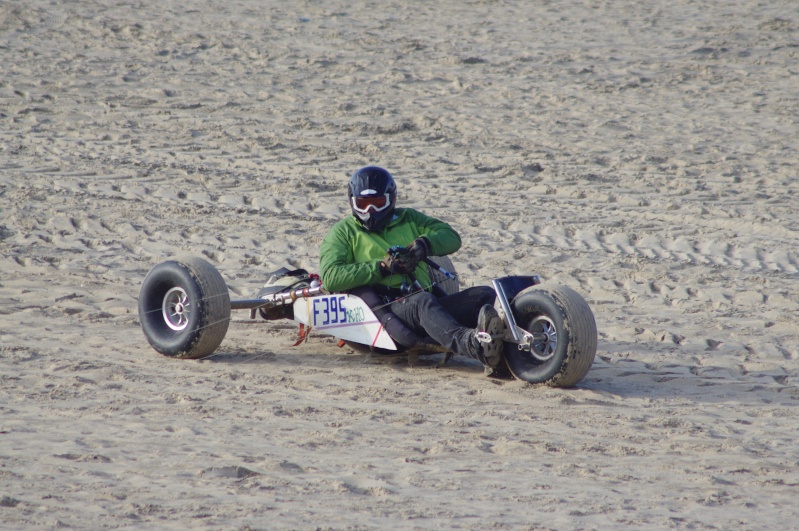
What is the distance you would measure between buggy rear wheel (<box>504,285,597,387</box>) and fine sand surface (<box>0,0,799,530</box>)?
0.43 ft

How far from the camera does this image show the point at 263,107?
43.2 feet

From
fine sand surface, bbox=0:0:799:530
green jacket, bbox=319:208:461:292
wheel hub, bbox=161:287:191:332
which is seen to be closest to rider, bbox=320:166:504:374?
green jacket, bbox=319:208:461:292

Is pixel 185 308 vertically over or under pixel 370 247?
under

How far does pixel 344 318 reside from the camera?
675 cm

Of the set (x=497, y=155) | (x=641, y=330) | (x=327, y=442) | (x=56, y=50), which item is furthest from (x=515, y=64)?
(x=327, y=442)

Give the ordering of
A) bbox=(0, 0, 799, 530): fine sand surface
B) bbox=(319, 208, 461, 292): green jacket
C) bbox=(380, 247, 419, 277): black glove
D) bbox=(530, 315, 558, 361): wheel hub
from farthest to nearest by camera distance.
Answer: bbox=(319, 208, 461, 292): green jacket
bbox=(380, 247, 419, 277): black glove
bbox=(530, 315, 558, 361): wheel hub
bbox=(0, 0, 799, 530): fine sand surface

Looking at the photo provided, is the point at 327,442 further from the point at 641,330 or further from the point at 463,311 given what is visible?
the point at 641,330

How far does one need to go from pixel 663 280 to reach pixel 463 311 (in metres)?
2.91

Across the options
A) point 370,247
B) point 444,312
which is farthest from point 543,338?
point 370,247

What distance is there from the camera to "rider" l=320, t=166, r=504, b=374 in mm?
6336

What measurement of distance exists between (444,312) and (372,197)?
2.99ft

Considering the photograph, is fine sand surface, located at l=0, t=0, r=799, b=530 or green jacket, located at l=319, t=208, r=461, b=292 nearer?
fine sand surface, located at l=0, t=0, r=799, b=530

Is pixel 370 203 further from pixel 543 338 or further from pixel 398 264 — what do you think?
pixel 543 338

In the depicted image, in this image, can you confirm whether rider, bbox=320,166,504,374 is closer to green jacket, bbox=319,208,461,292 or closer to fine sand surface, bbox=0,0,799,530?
green jacket, bbox=319,208,461,292
